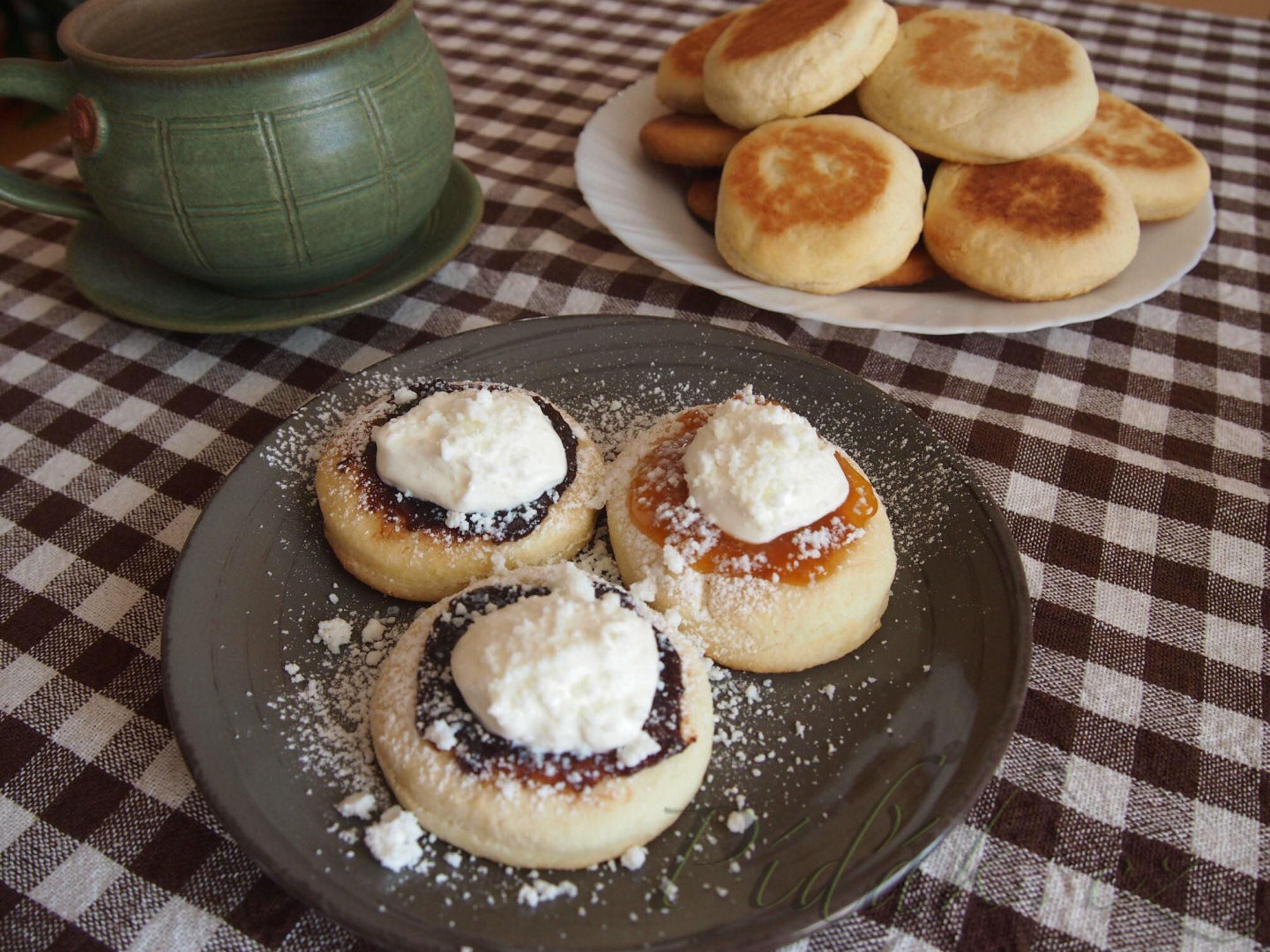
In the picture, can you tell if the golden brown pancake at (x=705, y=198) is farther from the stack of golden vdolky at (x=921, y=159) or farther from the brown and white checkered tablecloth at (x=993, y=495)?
the brown and white checkered tablecloth at (x=993, y=495)

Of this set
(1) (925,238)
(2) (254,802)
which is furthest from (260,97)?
(1) (925,238)

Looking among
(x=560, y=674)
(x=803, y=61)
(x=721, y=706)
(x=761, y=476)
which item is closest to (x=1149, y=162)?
(x=803, y=61)

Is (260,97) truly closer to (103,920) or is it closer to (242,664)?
(242,664)

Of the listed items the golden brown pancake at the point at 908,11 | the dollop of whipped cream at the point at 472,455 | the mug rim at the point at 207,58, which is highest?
the mug rim at the point at 207,58

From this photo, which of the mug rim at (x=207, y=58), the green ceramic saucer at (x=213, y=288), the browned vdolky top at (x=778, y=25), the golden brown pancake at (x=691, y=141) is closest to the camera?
the mug rim at (x=207, y=58)

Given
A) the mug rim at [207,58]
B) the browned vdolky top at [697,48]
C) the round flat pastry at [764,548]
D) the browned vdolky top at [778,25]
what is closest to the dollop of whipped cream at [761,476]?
the round flat pastry at [764,548]

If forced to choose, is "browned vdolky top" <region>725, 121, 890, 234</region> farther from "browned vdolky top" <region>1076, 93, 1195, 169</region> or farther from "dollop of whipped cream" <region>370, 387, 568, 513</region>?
"dollop of whipped cream" <region>370, 387, 568, 513</region>

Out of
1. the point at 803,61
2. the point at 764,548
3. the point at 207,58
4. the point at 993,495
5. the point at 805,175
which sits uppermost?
the point at 207,58

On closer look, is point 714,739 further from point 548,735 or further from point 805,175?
point 805,175
